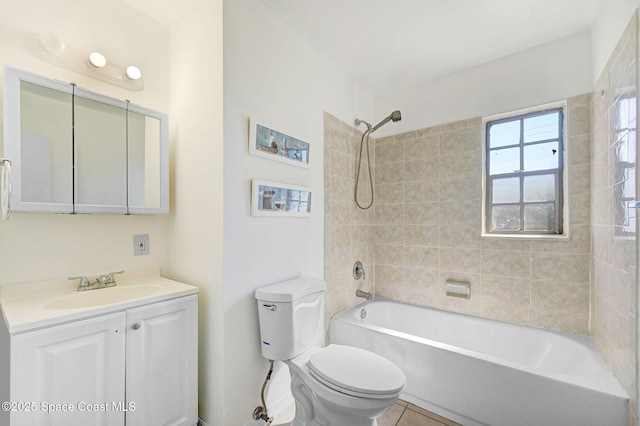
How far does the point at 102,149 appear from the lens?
150 cm

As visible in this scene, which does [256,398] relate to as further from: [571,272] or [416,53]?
[416,53]

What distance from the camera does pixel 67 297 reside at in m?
1.33

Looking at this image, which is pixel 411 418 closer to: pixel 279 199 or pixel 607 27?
pixel 279 199

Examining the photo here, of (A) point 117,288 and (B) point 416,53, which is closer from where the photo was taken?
(A) point 117,288

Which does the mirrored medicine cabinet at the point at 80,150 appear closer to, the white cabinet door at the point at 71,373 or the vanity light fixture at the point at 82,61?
the vanity light fixture at the point at 82,61

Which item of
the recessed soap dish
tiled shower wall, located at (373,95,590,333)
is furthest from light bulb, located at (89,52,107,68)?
the recessed soap dish

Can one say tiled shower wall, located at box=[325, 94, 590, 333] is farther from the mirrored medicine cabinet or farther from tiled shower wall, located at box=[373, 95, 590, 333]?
the mirrored medicine cabinet

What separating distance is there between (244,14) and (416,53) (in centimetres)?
132

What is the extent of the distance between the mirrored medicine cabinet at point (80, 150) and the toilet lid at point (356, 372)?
132 centimetres

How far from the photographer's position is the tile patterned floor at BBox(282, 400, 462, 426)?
1.63 metres

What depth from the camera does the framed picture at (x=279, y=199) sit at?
156 cm

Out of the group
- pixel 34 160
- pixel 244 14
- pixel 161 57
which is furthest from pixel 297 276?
pixel 161 57

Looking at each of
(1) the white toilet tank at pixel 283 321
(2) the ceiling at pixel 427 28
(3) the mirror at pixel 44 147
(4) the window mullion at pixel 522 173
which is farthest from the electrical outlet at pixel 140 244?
(4) the window mullion at pixel 522 173

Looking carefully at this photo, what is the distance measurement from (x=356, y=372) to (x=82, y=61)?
223 centimetres
